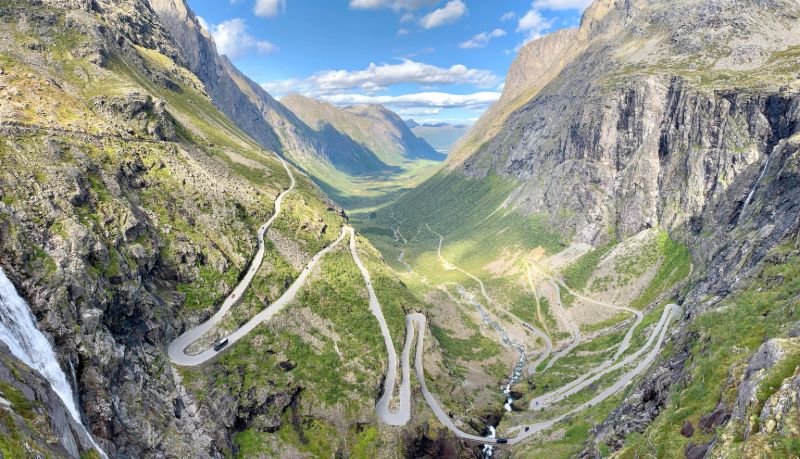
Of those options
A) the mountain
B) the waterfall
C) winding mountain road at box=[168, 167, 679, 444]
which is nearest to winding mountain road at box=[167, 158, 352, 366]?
winding mountain road at box=[168, 167, 679, 444]

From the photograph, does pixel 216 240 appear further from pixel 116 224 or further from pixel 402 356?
pixel 402 356

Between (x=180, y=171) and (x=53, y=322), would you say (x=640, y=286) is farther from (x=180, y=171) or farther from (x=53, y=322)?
(x=53, y=322)

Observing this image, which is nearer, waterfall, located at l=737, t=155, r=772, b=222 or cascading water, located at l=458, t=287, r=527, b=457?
cascading water, located at l=458, t=287, r=527, b=457

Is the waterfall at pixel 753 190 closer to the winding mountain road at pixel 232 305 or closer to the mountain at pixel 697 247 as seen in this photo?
the mountain at pixel 697 247

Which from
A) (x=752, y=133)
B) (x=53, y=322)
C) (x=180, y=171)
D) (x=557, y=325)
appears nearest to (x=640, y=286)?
(x=557, y=325)

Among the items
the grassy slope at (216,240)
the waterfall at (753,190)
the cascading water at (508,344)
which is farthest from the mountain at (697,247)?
the grassy slope at (216,240)

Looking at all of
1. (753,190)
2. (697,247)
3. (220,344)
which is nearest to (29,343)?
(220,344)

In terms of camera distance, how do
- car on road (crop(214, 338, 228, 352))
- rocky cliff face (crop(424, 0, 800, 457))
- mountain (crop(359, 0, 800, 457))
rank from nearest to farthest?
mountain (crop(359, 0, 800, 457))
rocky cliff face (crop(424, 0, 800, 457))
car on road (crop(214, 338, 228, 352))

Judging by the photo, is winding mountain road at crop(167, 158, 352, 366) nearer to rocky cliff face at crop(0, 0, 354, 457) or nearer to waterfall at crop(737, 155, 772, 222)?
rocky cliff face at crop(0, 0, 354, 457)
